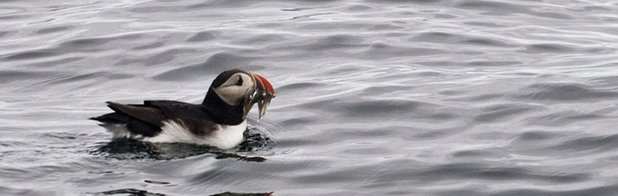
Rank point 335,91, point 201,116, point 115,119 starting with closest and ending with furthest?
point 115,119, point 201,116, point 335,91

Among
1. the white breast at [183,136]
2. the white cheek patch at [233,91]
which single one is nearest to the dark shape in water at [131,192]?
the white breast at [183,136]

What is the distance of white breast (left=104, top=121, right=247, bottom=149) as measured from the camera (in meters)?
11.6

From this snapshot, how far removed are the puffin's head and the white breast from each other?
0.25 meters

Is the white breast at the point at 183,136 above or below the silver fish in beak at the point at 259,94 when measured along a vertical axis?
below

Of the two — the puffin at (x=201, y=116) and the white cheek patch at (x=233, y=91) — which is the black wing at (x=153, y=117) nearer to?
the puffin at (x=201, y=116)

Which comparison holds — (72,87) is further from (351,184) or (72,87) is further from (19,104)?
(351,184)

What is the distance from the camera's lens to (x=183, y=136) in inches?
460

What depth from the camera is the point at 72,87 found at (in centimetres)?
1468

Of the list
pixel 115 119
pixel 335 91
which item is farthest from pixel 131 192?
pixel 335 91

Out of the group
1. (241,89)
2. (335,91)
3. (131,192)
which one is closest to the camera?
(131,192)

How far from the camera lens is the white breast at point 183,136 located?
11.6m

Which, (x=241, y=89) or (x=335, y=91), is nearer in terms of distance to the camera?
(x=241, y=89)

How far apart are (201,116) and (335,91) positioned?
239 centimetres

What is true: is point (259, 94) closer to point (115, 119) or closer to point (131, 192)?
point (115, 119)
